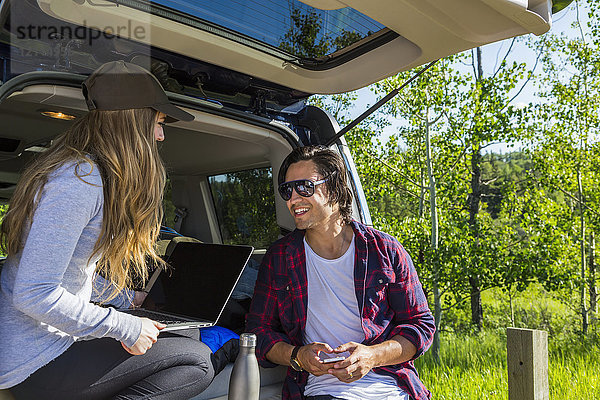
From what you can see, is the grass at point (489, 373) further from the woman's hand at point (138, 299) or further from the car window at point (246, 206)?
the woman's hand at point (138, 299)

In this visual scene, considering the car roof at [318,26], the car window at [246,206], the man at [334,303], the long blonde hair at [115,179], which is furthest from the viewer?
the car window at [246,206]

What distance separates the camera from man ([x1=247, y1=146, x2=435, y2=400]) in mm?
2150

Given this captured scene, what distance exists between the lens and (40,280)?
139 centimetres

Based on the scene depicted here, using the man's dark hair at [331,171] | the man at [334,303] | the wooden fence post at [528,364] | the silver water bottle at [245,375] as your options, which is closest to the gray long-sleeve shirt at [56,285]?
the silver water bottle at [245,375]

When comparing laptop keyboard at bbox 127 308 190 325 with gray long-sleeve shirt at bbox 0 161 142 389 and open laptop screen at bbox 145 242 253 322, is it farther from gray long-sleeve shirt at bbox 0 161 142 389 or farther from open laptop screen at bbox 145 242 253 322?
gray long-sleeve shirt at bbox 0 161 142 389

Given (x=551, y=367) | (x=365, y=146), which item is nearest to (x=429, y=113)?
(x=365, y=146)

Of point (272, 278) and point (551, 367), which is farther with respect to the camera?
point (551, 367)

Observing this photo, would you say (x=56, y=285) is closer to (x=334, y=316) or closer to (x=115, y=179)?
(x=115, y=179)

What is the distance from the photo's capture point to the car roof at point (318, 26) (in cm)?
179

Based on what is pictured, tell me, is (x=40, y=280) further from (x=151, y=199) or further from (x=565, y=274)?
(x=565, y=274)

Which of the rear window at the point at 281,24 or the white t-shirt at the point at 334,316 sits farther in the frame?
the white t-shirt at the point at 334,316

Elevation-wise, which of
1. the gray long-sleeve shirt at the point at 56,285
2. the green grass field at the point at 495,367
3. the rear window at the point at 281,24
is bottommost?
the green grass field at the point at 495,367

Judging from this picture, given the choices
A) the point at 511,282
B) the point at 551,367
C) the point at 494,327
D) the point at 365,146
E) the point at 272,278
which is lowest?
the point at 494,327

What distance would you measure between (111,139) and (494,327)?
9606 millimetres
